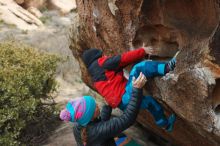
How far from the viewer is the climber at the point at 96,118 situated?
4.64 m

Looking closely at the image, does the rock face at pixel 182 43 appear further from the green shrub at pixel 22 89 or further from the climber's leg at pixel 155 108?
the green shrub at pixel 22 89

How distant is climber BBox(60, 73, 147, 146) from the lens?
4637 mm

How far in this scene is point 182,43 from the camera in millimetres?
4672

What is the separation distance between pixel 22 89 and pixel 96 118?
2958mm

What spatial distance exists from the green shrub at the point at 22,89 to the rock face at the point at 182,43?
227 centimetres

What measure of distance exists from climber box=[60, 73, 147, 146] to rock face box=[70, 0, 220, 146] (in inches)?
14.1

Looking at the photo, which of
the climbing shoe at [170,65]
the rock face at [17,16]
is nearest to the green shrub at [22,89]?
the climbing shoe at [170,65]

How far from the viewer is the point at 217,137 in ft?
14.6

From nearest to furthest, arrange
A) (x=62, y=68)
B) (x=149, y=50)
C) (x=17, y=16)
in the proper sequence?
(x=149, y=50) < (x=62, y=68) < (x=17, y=16)

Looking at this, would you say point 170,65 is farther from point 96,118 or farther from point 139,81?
point 96,118

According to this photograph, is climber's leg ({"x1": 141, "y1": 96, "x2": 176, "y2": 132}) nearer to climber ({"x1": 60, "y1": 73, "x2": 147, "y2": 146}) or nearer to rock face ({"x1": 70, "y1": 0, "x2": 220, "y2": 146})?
rock face ({"x1": 70, "y1": 0, "x2": 220, "y2": 146})

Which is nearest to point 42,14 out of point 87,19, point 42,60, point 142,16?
point 42,60

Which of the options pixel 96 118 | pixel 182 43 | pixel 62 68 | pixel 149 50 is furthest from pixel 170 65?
pixel 62 68

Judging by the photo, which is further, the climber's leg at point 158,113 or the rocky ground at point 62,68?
the rocky ground at point 62,68
